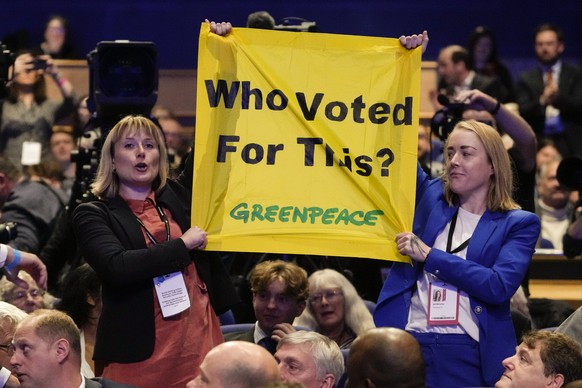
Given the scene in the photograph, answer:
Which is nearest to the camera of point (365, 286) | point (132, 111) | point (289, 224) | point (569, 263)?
point (289, 224)

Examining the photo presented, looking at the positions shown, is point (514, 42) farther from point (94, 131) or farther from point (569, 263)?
point (94, 131)

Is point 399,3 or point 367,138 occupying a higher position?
point 399,3

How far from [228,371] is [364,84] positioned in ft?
5.73

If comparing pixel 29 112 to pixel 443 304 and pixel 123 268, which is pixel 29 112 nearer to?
pixel 123 268

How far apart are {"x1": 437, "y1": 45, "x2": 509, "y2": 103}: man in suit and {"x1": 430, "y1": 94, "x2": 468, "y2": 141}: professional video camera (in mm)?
3857

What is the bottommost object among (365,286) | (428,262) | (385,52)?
(365,286)

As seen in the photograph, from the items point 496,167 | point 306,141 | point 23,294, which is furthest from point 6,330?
point 496,167

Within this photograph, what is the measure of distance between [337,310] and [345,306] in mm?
49

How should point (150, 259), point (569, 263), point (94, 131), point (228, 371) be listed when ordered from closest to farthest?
point (228, 371) → point (150, 259) → point (94, 131) → point (569, 263)

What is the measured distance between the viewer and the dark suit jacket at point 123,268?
4309 millimetres

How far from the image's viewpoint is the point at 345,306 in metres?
5.77

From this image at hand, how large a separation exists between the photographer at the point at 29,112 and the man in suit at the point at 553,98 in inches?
144

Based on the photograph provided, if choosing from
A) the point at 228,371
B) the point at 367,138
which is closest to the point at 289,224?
the point at 367,138

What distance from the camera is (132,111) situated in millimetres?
Result: 5367
